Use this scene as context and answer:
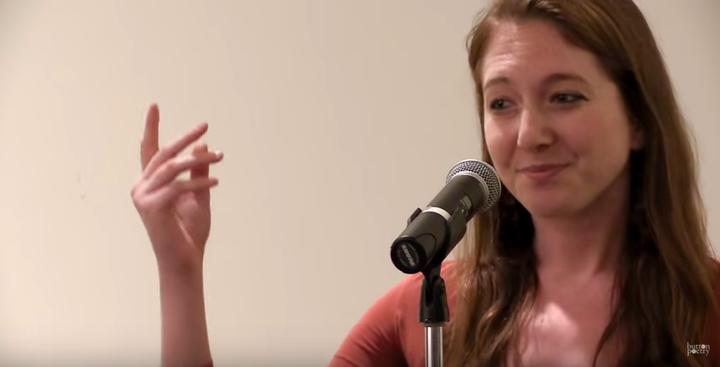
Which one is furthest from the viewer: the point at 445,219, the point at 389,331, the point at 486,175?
the point at 389,331

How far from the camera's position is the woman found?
1.32m

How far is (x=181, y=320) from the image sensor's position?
4.60 ft

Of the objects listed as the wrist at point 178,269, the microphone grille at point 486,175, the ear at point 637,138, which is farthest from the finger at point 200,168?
the ear at point 637,138

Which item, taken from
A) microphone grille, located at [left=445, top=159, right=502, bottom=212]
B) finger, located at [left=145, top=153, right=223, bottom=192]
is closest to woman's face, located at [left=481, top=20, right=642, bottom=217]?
microphone grille, located at [left=445, top=159, right=502, bottom=212]

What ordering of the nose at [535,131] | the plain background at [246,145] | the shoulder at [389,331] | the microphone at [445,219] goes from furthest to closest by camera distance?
the plain background at [246,145] < the shoulder at [389,331] < the nose at [535,131] < the microphone at [445,219]

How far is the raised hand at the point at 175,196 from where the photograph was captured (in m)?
1.32

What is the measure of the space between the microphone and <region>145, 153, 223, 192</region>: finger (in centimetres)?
40

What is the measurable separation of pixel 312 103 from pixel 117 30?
1.70 ft

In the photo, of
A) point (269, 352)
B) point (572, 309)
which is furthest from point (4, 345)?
point (572, 309)

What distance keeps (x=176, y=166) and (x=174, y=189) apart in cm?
4

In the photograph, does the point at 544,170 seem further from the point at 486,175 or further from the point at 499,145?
the point at 486,175

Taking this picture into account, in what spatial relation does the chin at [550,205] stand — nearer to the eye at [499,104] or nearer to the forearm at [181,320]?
the eye at [499,104]

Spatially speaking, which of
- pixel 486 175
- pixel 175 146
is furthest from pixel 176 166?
pixel 486 175

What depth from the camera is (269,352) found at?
2.05 m
